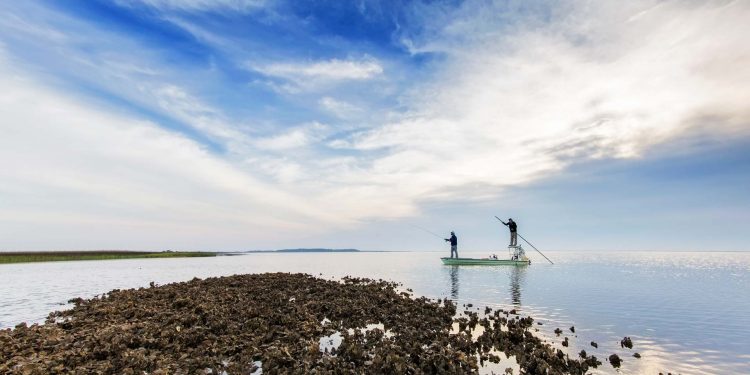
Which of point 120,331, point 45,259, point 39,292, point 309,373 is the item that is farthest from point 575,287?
point 45,259

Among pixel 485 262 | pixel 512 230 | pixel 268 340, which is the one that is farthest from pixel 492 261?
pixel 268 340

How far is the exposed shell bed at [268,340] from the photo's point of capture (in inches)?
540

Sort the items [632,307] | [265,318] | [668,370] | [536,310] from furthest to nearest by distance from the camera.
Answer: [632,307], [536,310], [265,318], [668,370]

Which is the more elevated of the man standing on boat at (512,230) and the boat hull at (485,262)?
the man standing on boat at (512,230)

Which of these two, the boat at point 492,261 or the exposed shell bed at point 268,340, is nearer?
the exposed shell bed at point 268,340

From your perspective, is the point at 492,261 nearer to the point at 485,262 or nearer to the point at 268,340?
the point at 485,262

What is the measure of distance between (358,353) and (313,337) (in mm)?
4216

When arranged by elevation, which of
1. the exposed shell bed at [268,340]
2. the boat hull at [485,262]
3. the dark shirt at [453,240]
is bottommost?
the exposed shell bed at [268,340]

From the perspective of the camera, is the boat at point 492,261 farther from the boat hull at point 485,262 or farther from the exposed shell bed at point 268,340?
the exposed shell bed at point 268,340

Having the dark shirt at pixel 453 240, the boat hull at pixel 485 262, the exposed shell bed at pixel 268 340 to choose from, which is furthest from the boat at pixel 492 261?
the exposed shell bed at pixel 268 340

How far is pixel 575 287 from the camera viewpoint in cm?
4162

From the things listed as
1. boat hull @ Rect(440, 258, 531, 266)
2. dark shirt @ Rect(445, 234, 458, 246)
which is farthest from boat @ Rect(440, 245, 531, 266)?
dark shirt @ Rect(445, 234, 458, 246)

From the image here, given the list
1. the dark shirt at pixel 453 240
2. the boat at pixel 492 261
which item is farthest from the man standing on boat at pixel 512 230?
the dark shirt at pixel 453 240

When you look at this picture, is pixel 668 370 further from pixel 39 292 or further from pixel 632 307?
pixel 39 292
